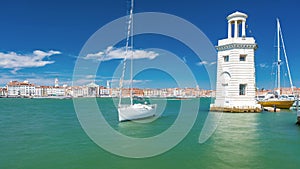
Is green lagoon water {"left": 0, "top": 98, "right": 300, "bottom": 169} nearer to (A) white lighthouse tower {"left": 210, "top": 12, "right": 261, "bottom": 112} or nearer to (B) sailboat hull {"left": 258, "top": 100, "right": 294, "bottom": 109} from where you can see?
(A) white lighthouse tower {"left": 210, "top": 12, "right": 261, "bottom": 112}

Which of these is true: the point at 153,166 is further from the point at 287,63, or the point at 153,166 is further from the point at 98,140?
the point at 287,63

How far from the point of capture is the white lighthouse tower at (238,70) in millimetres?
28203

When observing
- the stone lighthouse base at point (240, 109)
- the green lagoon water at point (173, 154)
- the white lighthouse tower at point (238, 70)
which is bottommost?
the green lagoon water at point (173, 154)

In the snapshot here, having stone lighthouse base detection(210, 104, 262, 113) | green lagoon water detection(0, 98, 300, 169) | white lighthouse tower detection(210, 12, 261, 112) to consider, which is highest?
white lighthouse tower detection(210, 12, 261, 112)

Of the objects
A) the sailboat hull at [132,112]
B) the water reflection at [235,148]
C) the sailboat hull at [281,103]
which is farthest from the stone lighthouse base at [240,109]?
the water reflection at [235,148]

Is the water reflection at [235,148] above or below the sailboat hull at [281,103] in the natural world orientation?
below

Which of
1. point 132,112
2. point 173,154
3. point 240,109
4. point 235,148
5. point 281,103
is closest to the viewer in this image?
point 173,154

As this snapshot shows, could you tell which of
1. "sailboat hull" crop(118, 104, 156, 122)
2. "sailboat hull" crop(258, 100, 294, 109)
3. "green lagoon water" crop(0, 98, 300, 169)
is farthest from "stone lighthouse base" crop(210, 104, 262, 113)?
"green lagoon water" crop(0, 98, 300, 169)

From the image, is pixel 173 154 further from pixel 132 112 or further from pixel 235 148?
pixel 132 112

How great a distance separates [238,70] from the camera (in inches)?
1113

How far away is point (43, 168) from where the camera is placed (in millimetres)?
9070

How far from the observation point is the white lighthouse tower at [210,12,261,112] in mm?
28203

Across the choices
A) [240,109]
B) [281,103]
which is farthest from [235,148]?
[281,103]

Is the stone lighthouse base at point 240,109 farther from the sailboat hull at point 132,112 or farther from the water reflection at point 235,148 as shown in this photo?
the water reflection at point 235,148
